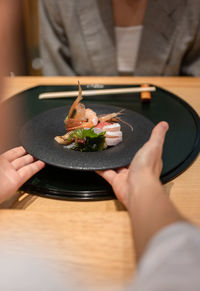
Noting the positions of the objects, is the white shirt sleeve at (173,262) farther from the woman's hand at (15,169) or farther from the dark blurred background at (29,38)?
the dark blurred background at (29,38)

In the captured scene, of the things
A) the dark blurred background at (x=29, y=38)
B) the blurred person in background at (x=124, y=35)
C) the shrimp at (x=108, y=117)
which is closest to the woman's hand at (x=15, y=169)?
the shrimp at (x=108, y=117)

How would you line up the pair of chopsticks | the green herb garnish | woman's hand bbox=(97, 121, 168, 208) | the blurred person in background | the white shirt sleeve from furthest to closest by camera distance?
1. the blurred person in background
2. the pair of chopsticks
3. the green herb garnish
4. woman's hand bbox=(97, 121, 168, 208)
5. the white shirt sleeve

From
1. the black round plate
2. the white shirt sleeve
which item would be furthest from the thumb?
the white shirt sleeve

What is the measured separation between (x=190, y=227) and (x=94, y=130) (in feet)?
1.58

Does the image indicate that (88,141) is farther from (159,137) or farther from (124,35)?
(124,35)

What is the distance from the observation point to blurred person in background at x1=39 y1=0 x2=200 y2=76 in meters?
1.55

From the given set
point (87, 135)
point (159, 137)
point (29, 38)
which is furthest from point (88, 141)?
point (29, 38)

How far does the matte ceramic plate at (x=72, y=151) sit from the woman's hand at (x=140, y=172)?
0.04 m

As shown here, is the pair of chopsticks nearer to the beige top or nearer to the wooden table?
the beige top

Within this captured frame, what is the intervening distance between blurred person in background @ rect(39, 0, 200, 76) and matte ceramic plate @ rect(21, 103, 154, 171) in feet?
2.18

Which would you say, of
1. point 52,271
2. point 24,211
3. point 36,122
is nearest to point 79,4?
point 36,122

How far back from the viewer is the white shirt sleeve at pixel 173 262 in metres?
0.41

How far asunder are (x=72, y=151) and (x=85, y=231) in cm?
25

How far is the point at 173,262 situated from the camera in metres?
0.43
